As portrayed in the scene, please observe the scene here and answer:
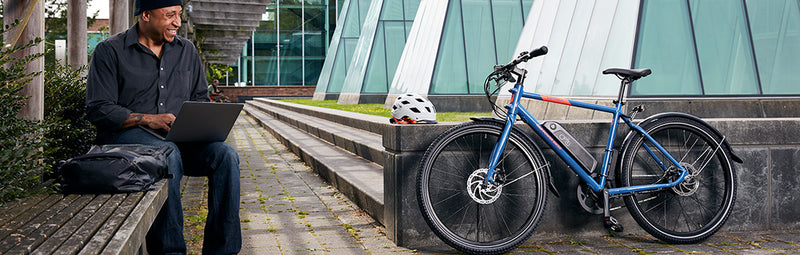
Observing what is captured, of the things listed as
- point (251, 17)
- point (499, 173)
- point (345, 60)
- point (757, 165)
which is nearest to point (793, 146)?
point (757, 165)

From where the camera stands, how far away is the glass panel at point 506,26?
60.6ft

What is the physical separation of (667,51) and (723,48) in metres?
0.85

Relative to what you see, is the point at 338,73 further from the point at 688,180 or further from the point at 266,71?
the point at 688,180

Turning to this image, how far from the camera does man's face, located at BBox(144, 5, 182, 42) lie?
398cm

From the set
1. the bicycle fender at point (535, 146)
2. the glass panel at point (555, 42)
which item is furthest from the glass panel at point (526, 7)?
the bicycle fender at point (535, 146)

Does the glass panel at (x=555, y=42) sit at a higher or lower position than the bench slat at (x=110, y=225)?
higher

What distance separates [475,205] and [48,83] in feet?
12.3

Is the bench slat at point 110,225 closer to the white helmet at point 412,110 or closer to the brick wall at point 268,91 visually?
the white helmet at point 412,110

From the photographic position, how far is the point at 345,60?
34.4 meters

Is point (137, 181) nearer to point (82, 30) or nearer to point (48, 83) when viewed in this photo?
point (48, 83)

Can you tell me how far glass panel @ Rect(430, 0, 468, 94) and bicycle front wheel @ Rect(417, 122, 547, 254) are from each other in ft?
43.1

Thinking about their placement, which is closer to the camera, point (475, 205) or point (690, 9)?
point (475, 205)

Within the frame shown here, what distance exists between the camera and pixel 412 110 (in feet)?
15.4

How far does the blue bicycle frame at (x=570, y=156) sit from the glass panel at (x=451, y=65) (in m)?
13.0
